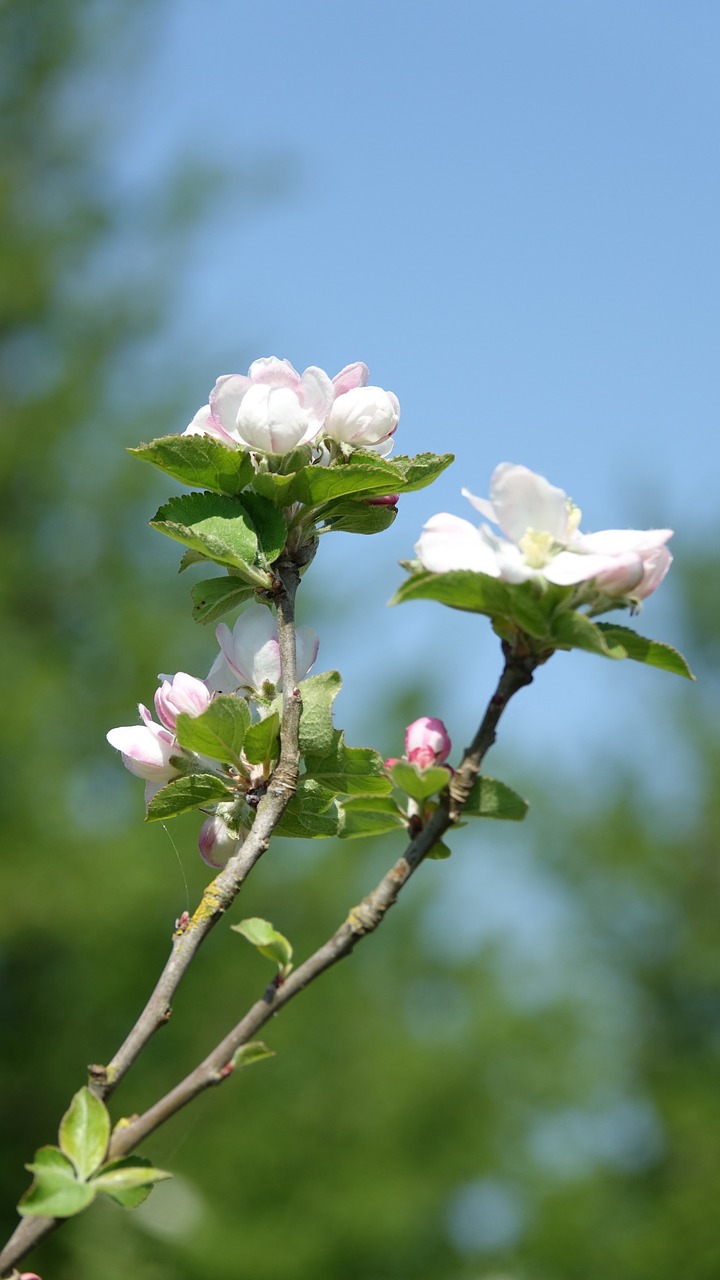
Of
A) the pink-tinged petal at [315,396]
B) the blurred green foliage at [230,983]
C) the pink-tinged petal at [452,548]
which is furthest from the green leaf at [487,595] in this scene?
the blurred green foliage at [230,983]

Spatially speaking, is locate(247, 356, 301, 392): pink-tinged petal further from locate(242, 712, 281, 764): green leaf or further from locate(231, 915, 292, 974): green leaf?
locate(231, 915, 292, 974): green leaf

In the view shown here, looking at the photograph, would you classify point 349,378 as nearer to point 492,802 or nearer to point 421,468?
point 421,468

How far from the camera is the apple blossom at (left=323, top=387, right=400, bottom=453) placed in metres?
0.95

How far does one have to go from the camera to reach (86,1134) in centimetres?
74

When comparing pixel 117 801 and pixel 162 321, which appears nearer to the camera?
pixel 117 801

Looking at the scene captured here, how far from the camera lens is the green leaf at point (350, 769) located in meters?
0.89

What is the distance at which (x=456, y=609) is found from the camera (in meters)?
0.78

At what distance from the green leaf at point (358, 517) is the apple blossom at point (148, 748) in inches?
7.8

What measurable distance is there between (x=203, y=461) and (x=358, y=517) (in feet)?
0.42

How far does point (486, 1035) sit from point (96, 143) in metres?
8.07

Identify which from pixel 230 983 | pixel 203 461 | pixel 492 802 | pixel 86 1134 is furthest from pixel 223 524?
pixel 230 983

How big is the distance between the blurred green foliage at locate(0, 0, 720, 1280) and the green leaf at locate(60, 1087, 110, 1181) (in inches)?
284

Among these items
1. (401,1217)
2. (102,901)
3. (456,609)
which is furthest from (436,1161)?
(456,609)

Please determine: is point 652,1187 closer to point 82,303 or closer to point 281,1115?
point 281,1115
